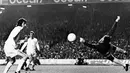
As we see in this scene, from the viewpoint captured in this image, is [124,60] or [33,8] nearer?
[124,60]

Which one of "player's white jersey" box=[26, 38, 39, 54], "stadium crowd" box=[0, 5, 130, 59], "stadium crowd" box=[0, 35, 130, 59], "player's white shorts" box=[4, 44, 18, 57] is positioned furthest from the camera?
"stadium crowd" box=[0, 5, 130, 59]

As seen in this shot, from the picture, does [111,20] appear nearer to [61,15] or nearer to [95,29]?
[95,29]

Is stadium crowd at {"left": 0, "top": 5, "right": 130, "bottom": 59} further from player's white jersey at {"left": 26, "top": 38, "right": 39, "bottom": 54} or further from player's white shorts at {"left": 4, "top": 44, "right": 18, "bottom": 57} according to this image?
player's white shorts at {"left": 4, "top": 44, "right": 18, "bottom": 57}

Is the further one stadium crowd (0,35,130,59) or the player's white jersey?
stadium crowd (0,35,130,59)

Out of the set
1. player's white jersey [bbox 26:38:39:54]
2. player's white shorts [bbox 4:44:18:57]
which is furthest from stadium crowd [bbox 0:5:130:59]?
player's white shorts [bbox 4:44:18:57]

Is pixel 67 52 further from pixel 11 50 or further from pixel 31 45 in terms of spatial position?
pixel 11 50

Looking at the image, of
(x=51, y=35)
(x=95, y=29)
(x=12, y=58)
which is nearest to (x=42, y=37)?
(x=51, y=35)

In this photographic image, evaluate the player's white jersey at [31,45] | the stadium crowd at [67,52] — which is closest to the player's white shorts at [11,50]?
the player's white jersey at [31,45]

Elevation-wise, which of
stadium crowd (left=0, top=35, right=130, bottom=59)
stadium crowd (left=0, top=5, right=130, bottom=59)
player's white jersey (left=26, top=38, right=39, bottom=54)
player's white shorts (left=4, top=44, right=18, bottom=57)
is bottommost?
stadium crowd (left=0, top=35, right=130, bottom=59)

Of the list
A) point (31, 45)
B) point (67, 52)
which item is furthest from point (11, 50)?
point (67, 52)

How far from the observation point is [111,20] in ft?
65.0

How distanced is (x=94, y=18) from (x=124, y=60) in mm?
4344

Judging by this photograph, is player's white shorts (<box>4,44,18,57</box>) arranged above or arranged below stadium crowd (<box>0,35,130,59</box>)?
above

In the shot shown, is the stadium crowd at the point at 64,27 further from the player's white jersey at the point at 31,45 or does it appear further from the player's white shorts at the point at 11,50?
the player's white shorts at the point at 11,50
